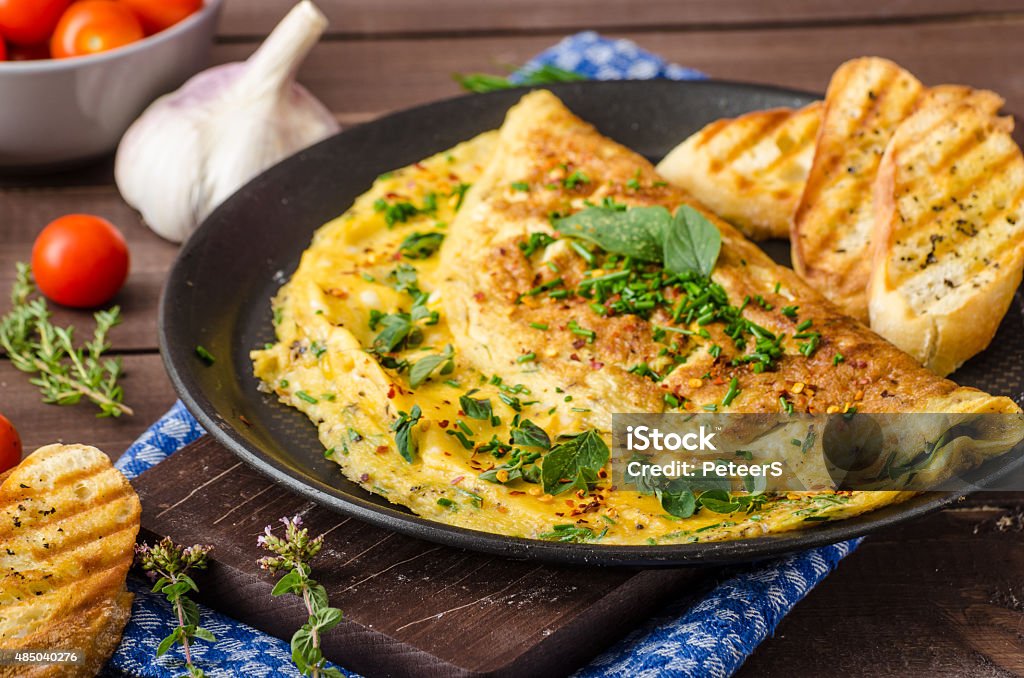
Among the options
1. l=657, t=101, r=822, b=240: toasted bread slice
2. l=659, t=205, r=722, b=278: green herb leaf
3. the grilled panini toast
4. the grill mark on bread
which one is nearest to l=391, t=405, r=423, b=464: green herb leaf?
l=659, t=205, r=722, b=278: green herb leaf

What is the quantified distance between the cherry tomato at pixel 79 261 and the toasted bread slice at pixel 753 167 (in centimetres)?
206

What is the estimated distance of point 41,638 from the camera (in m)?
2.65

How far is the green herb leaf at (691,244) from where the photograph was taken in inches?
140

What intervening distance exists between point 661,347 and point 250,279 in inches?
58.0

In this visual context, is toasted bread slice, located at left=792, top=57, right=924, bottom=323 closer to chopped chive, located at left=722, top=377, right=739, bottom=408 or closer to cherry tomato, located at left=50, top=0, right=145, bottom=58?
chopped chive, located at left=722, top=377, right=739, bottom=408

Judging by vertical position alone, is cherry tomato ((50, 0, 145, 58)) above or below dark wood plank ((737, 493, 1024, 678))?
above

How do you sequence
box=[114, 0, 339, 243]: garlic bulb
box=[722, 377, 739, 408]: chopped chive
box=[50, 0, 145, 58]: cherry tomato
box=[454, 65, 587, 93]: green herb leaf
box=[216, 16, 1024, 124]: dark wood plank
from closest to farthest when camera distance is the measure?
box=[722, 377, 739, 408]: chopped chive < box=[114, 0, 339, 243]: garlic bulb < box=[50, 0, 145, 58]: cherry tomato < box=[454, 65, 587, 93]: green herb leaf < box=[216, 16, 1024, 124]: dark wood plank

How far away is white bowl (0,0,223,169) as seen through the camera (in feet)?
15.1

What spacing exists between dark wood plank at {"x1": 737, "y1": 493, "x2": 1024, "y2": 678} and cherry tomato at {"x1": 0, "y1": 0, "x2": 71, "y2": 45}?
3.74m

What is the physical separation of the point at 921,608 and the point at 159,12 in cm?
385

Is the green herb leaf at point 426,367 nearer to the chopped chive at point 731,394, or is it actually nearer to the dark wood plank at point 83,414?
the chopped chive at point 731,394

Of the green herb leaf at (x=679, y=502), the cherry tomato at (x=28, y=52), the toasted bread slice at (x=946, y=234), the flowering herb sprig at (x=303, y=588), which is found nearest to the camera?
the flowering herb sprig at (x=303, y=588)

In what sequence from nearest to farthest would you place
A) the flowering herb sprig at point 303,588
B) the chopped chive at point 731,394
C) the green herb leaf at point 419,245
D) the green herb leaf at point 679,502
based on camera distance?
the flowering herb sprig at point 303,588 < the green herb leaf at point 679,502 < the chopped chive at point 731,394 < the green herb leaf at point 419,245

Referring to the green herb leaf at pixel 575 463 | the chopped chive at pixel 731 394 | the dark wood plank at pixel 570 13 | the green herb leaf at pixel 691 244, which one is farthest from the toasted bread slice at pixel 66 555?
the dark wood plank at pixel 570 13
